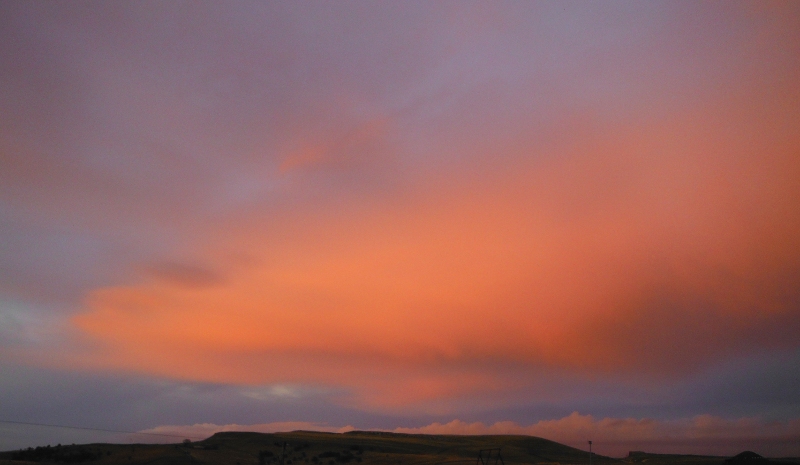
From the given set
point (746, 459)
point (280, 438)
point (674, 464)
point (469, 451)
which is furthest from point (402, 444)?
point (746, 459)

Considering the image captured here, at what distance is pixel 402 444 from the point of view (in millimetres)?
190625

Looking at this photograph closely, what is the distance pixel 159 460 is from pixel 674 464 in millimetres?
128292

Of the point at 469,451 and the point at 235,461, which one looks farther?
the point at 469,451

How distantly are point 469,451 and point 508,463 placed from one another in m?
32.2

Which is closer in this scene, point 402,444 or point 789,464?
point 789,464

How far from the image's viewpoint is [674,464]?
518 feet

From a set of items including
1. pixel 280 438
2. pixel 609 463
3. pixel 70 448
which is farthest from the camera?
pixel 609 463

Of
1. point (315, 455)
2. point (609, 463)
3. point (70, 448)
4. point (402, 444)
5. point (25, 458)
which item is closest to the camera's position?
point (25, 458)

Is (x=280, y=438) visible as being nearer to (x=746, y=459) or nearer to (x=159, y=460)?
(x=159, y=460)

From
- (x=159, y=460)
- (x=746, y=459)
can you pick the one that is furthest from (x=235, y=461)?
Answer: (x=746, y=459)

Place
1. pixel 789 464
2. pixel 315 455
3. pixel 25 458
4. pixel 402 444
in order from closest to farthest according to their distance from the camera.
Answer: pixel 25 458
pixel 789 464
pixel 315 455
pixel 402 444

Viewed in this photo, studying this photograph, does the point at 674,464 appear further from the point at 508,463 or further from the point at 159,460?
the point at 159,460

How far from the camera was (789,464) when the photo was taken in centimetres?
12156

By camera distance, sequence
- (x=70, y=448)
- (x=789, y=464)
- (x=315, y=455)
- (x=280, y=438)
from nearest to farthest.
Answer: (x=70, y=448) → (x=789, y=464) → (x=315, y=455) → (x=280, y=438)
